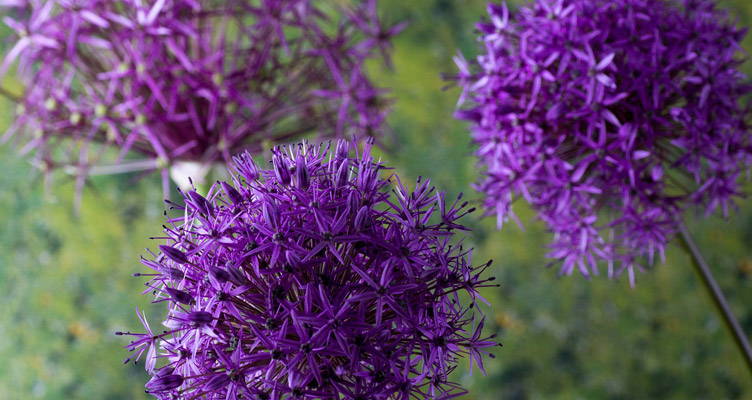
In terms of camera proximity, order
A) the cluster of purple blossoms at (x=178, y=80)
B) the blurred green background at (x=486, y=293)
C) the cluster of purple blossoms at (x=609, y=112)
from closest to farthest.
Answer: the cluster of purple blossoms at (x=609, y=112) → the cluster of purple blossoms at (x=178, y=80) → the blurred green background at (x=486, y=293)

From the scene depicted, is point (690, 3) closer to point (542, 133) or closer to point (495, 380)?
point (542, 133)

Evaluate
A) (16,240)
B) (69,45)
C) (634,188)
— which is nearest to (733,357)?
(634,188)

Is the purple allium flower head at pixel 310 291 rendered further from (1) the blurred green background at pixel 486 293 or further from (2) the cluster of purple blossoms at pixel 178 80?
(1) the blurred green background at pixel 486 293

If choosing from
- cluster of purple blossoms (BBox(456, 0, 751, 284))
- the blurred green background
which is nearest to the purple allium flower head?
cluster of purple blossoms (BBox(456, 0, 751, 284))

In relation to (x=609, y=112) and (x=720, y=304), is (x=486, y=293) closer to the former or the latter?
(x=720, y=304)

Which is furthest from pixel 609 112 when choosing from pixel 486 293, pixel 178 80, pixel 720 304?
pixel 486 293

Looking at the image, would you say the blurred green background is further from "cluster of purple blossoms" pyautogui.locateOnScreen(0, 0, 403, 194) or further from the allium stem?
the allium stem

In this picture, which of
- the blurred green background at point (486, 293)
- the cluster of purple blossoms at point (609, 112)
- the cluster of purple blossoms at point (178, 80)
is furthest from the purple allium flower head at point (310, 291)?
the blurred green background at point (486, 293)
